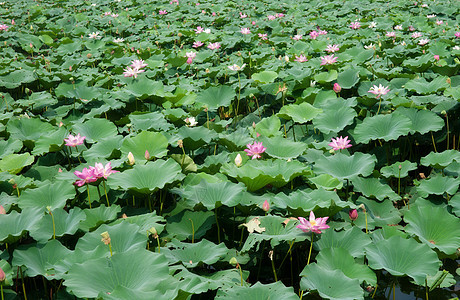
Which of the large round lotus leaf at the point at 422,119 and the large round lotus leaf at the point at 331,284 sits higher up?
the large round lotus leaf at the point at 331,284

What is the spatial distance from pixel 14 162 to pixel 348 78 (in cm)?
264

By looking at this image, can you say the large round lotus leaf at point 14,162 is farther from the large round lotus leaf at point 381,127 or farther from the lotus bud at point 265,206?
the large round lotus leaf at point 381,127

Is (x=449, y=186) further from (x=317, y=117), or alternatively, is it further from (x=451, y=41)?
(x=451, y=41)

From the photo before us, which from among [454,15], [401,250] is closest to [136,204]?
[401,250]

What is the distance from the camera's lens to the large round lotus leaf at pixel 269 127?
2.93 m

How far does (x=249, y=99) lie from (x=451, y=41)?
2.58 m

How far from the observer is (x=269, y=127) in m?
3.03

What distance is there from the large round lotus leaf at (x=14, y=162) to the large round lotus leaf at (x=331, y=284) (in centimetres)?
183

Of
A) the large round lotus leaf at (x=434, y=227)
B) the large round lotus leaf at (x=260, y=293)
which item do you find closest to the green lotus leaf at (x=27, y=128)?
the large round lotus leaf at (x=260, y=293)

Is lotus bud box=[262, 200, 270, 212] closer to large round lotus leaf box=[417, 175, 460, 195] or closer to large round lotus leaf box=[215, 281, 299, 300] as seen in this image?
large round lotus leaf box=[215, 281, 299, 300]

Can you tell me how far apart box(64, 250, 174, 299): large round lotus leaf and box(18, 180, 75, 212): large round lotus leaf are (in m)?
0.70

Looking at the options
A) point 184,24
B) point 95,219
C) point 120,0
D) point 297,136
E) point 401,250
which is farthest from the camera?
point 120,0

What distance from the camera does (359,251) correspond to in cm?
181

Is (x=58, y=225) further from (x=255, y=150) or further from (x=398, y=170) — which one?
(x=398, y=170)
